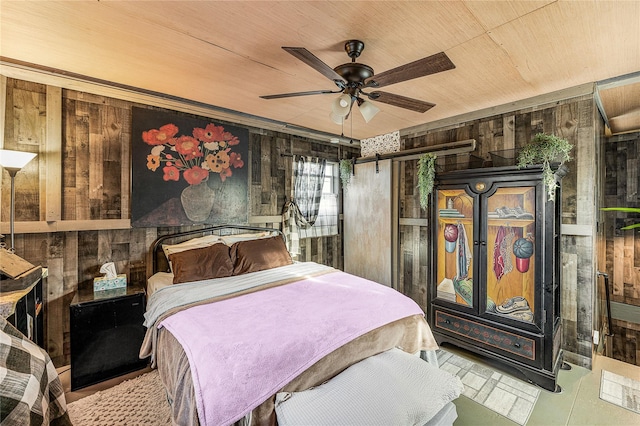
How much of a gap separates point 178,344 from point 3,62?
2608 mm

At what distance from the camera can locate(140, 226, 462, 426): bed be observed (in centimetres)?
140

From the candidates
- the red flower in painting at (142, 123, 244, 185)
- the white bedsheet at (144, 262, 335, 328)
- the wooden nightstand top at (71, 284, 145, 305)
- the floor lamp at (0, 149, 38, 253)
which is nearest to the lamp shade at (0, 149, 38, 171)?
the floor lamp at (0, 149, 38, 253)

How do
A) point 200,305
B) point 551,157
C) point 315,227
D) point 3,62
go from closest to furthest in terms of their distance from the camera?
point 200,305 < point 3,62 < point 551,157 < point 315,227

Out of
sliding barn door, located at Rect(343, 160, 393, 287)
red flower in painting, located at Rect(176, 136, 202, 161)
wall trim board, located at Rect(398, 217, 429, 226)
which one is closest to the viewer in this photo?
red flower in painting, located at Rect(176, 136, 202, 161)

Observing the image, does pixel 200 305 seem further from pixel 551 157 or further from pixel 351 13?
pixel 551 157

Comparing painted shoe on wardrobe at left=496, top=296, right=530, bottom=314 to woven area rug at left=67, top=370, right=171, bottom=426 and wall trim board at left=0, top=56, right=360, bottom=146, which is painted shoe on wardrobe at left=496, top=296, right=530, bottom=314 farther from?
woven area rug at left=67, top=370, right=171, bottom=426

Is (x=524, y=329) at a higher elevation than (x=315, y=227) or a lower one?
lower

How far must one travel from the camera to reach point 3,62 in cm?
220

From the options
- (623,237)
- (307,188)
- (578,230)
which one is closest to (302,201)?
(307,188)

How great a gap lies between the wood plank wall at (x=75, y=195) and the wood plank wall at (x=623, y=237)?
18.4 feet

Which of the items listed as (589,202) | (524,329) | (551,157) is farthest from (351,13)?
(524,329)

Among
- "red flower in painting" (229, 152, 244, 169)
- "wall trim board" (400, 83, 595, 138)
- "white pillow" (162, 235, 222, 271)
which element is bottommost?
"white pillow" (162, 235, 222, 271)

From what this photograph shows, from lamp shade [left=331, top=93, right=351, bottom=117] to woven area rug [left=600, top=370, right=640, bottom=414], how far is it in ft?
10.1

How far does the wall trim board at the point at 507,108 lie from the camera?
8.80 ft
